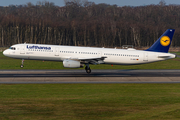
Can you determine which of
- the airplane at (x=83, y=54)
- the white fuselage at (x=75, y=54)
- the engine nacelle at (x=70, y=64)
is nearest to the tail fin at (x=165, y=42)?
the airplane at (x=83, y=54)

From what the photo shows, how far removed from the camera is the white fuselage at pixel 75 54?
3947 centimetres

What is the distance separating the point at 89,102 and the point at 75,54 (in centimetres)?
1834

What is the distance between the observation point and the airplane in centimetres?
3941

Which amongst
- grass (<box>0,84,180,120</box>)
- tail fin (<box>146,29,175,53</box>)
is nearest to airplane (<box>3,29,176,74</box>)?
tail fin (<box>146,29,175,53</box>)

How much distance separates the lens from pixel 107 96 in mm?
24625

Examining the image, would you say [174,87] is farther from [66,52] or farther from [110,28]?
[110,28]

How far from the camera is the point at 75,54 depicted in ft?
131

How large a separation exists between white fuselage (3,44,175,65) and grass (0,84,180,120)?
983cm

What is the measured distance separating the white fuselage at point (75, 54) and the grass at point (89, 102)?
32.3 ft

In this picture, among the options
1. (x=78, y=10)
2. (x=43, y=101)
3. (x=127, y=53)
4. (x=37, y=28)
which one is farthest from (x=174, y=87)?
(x=78, y=10)

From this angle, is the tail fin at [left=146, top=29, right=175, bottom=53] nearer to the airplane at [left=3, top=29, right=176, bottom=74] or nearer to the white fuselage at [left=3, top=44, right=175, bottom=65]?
the airplane at [left=3, top=29, right=176, bottom=74]

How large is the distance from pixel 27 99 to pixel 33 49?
17.6 metres

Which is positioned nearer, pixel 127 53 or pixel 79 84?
pixel 79 84

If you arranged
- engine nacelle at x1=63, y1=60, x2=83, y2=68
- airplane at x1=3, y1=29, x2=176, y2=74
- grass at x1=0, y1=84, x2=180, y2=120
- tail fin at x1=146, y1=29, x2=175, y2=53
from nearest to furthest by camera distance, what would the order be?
grass at x1=0, y1=84, x2=180, y2=120 → engine nacelle at x1=63, y1=60, x2=83, y2=68 → airplane at x1=3, y1=29, x2=176, y2=74 → tail fin at x1=146, y1=29, x2=175, y2=53
